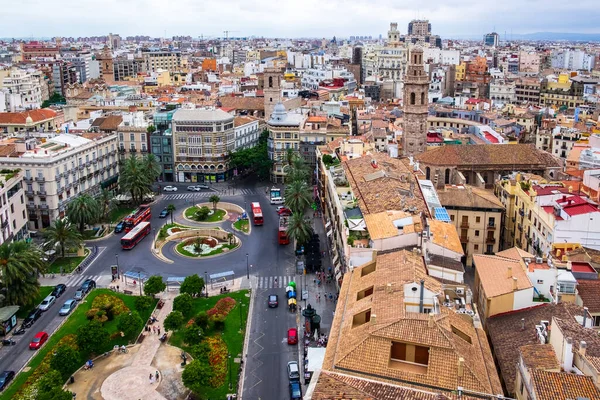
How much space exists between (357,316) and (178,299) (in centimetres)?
2554

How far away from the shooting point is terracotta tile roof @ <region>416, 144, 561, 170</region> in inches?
3780

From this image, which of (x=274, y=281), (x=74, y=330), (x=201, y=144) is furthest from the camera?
(x=201, y=144)

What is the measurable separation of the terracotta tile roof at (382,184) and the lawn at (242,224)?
1816 centimetres

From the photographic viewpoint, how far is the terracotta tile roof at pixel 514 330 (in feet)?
156

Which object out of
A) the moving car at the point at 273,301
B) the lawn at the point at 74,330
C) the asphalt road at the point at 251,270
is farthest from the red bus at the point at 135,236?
the moving car at the point at 273,301

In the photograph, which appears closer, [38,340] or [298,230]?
[38,340]

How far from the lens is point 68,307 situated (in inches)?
2761

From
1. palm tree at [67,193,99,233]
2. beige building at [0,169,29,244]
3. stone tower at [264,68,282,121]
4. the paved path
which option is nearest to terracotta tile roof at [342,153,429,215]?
the paved path

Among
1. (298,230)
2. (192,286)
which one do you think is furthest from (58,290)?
(298,230)

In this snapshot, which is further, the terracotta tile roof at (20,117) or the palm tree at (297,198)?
the terracotta tile roof at (20,117)

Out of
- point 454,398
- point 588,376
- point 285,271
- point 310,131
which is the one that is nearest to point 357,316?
point 454,398

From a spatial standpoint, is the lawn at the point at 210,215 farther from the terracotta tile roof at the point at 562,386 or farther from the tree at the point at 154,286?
the terracotta tile roof at the point at 562,386

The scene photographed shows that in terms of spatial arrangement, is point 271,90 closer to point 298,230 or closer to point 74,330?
point 298,230

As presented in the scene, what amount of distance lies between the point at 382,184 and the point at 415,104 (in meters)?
30.4
